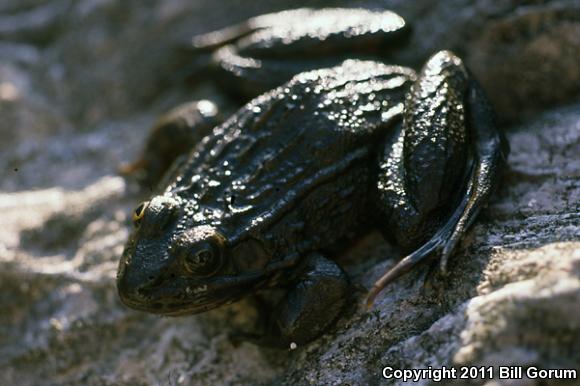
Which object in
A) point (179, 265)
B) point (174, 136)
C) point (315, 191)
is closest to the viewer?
point (179, 265)

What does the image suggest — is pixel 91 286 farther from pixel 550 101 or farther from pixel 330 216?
pixel 550 101

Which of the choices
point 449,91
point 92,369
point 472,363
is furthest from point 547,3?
point 92,369

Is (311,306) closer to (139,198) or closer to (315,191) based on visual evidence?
(315,191)

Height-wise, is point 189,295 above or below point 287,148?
below

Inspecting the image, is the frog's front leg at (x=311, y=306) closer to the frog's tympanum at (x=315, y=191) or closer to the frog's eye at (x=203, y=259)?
the frog's tympanum at (x=315, y=191)

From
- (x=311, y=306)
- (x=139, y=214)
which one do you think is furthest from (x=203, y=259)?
(x=311, y=306)

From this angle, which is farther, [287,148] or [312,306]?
[287,148]

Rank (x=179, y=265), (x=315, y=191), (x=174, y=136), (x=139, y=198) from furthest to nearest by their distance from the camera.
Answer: (x=139, y=198)
(x=174, y=136)
(x=315, y=191)
(x=179, y=265)

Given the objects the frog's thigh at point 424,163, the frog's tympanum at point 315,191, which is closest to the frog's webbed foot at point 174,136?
the frog's tympanum at point 315,191
